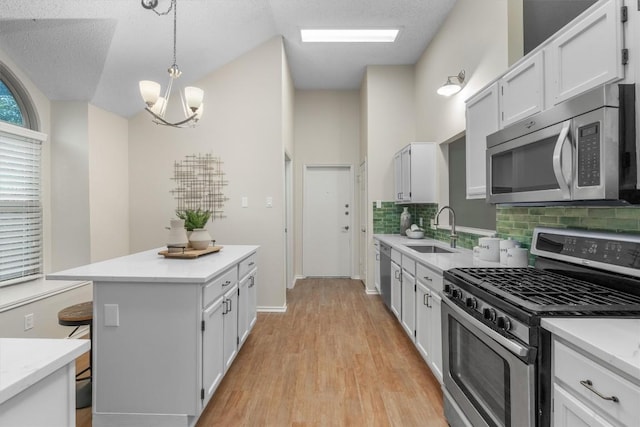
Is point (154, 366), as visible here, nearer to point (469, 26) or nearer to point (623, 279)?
point (623, 279)

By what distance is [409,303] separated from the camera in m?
2.83

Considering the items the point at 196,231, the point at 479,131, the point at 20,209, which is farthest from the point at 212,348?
the point at 20,209

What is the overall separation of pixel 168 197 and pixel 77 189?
0.91 meters

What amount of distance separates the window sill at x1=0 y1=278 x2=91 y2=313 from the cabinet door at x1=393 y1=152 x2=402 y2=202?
368cm

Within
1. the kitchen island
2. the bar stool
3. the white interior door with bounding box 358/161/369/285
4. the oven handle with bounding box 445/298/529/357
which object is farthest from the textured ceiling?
the oven handle with bounding box 445/298/529/357

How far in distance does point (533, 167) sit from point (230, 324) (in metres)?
2.10

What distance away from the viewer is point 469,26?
2.94 meters

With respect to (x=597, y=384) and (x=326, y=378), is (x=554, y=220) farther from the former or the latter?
(x=326, y=378)

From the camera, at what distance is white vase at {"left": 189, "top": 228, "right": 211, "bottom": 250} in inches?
102

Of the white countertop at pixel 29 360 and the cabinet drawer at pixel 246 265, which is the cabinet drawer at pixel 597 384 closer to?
the white countertop at pixel 29 360

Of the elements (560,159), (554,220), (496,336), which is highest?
(560,159)

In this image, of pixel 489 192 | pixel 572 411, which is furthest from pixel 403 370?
pixel 572 411

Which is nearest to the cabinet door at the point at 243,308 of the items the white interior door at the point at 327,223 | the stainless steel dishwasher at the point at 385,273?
the stainless steel dishwasher at the point at 385,273

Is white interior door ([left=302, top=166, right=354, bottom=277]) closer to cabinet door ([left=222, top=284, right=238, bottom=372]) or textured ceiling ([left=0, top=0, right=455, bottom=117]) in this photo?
textured ceiling ([left=0, top=0, right=455, bottom=117])
